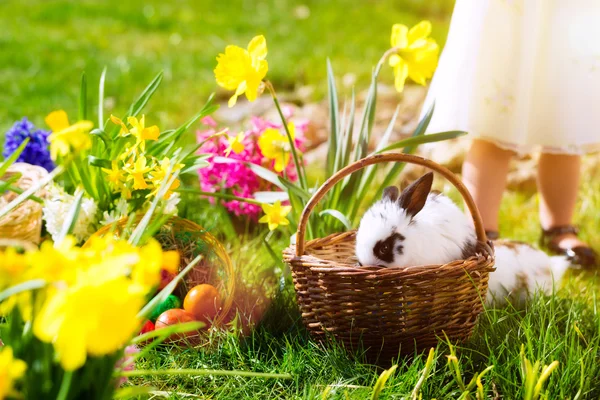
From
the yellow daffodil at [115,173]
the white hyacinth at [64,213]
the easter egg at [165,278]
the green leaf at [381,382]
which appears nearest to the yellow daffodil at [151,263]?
the green leaf at [381,382]

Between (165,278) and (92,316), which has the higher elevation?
(92,316)

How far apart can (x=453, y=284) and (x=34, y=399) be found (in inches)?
37.4

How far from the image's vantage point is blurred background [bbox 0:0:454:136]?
162 inches

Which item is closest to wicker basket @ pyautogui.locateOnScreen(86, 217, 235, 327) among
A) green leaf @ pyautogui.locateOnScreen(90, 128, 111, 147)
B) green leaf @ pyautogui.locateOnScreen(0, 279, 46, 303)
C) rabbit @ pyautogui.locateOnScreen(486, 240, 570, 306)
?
green leaf @ pyautogui.locateOnScreen(90, 128, 111, 147)

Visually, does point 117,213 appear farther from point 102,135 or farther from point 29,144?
point 29,144

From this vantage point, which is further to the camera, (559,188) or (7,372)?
(559,188)

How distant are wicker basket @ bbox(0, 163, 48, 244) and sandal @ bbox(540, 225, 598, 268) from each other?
72.4 inches

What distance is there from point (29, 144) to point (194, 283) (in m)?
0.90

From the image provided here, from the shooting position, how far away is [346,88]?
162 inches

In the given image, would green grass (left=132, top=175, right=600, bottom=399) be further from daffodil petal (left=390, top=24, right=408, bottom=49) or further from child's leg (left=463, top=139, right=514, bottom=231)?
daffodil petal (left=390, top=24, right=408, bottom=49)

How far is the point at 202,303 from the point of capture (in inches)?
75.0

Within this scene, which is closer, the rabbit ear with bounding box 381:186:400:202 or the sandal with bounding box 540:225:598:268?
the rabbit ear with bounding box 381:186:400:202

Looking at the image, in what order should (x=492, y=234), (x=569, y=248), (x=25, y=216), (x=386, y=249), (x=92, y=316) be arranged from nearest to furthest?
(x=92, y=316) → (x=386, y=249) → (x=25, y=216) → (x=492, y=234) → (x=569, y=248)

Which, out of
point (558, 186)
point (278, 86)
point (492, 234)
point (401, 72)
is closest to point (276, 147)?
point (401, 72)
